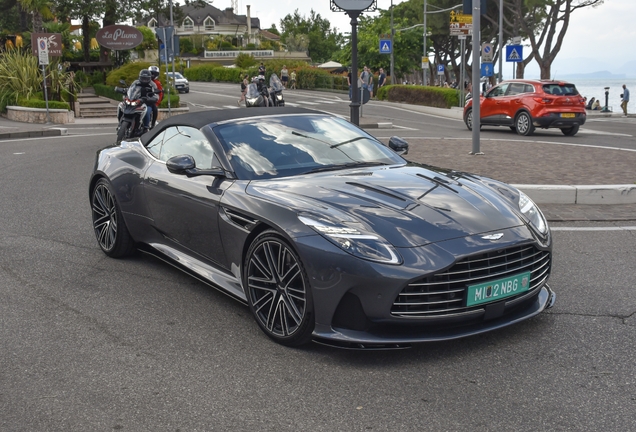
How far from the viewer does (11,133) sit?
22031mm

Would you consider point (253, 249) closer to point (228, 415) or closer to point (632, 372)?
point (228, 415)

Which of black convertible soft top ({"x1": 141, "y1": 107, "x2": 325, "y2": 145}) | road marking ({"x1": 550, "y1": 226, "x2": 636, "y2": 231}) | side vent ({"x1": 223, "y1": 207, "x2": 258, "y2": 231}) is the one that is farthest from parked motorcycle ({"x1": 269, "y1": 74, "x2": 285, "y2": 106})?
side vent ({"x1": 223, "y1": 207, "x2": 258, "y2": 231})

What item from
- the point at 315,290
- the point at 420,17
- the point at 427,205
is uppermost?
the point at 420,17

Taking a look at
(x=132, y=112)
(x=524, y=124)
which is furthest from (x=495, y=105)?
(x=132, y=112)

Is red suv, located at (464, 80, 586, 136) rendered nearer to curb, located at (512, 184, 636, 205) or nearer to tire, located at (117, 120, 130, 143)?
tire, located at (117, 120, 130, 143)

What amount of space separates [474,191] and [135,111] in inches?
478

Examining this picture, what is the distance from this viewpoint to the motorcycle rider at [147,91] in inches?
636

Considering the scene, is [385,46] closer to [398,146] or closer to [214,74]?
[398,146]

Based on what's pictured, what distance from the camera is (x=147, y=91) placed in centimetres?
1634

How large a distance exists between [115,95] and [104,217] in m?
27.7

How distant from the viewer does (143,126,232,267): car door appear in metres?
5.24

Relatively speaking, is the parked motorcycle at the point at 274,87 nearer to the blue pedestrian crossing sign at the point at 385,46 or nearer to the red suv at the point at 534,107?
the red suv at the point at 534,107

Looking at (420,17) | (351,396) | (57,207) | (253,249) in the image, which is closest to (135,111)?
(57,207)

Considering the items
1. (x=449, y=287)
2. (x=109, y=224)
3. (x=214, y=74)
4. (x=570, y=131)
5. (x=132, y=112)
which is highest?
(x=214, y=74)
